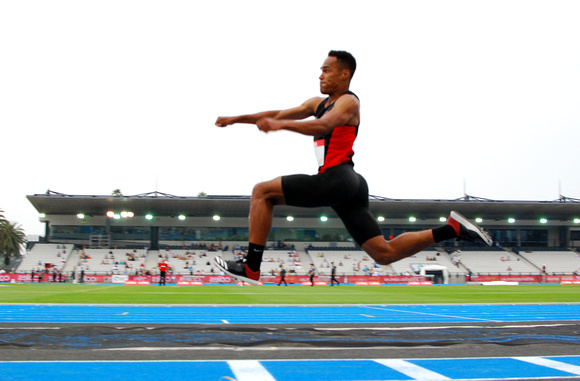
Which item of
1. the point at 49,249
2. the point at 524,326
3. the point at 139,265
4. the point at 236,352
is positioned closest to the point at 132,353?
the point at 236,352

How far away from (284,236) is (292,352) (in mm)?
46737

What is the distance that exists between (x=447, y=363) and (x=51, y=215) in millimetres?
52385

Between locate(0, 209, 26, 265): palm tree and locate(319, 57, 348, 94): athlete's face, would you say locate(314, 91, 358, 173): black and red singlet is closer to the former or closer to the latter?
locate(319, 57, 348, 94): athlete's face

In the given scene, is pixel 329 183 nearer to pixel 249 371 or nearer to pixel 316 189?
pixel 316 189

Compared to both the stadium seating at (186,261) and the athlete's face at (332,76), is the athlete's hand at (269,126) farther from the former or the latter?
the stadium seating at (186,261)

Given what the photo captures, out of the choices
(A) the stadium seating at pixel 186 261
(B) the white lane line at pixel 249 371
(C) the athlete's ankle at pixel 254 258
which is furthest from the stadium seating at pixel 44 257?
(C) the athlete's ankle at pixel 254 258

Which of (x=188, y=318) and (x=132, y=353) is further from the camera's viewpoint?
(x=188, y=318)

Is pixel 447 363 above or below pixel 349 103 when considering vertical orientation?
below

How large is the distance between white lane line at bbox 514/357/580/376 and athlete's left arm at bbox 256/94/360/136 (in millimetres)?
3550

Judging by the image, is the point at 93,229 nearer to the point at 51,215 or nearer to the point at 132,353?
the point at 51,215

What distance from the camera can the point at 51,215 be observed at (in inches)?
2023

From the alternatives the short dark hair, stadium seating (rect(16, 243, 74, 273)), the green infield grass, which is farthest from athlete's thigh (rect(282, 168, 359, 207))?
stadium seating (rect(16, 243, 74, 273))

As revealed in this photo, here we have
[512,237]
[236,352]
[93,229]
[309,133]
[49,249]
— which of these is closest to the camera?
[309,133]

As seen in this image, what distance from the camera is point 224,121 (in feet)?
14.3
